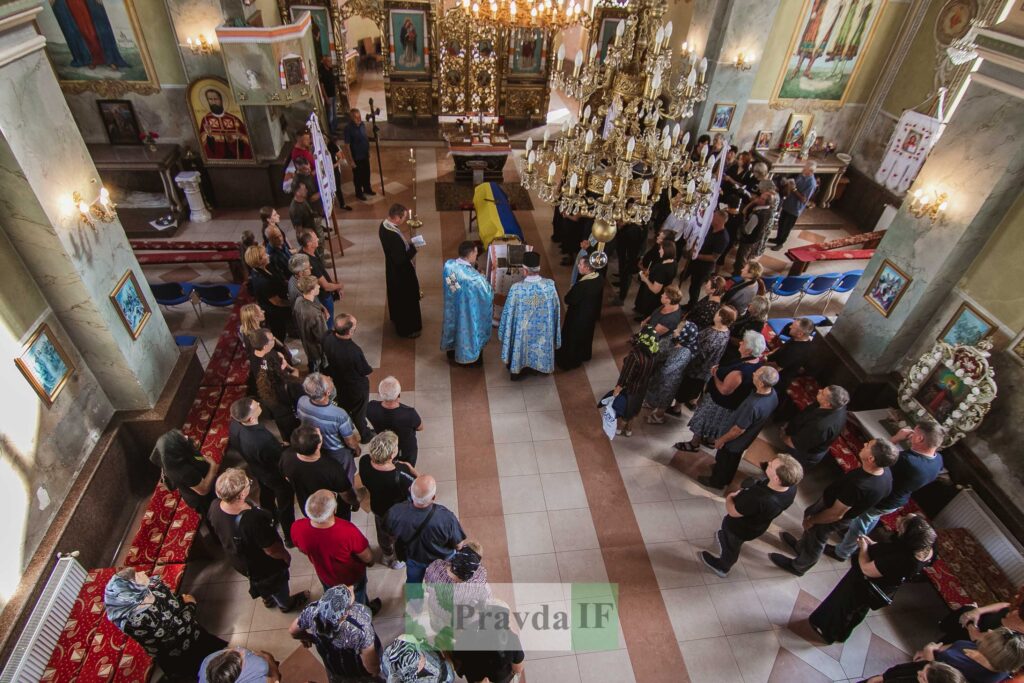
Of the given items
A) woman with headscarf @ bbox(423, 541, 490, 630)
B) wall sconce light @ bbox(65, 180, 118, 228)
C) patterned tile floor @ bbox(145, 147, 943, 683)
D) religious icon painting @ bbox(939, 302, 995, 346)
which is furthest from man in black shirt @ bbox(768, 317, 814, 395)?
wall sconce light @ bbox(65, 180, 118, 228)

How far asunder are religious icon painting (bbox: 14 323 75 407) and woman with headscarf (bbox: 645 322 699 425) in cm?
557

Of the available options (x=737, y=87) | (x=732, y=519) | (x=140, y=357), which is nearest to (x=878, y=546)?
Answer: (x=732, y=519)

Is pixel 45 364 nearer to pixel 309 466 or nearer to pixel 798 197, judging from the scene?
pixel 309 466

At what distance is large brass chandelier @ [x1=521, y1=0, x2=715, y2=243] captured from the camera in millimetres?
4195

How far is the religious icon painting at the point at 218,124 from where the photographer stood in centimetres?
909

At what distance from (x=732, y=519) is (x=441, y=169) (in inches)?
386

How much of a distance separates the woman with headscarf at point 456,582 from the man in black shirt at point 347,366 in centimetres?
239

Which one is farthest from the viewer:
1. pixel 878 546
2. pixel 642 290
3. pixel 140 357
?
pixel 642 290

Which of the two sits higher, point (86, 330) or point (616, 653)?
point (86, 330)

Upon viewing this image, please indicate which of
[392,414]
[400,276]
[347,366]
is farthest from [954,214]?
[347,366]

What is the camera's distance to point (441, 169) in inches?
477

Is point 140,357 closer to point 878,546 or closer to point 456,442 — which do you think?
point 456,442

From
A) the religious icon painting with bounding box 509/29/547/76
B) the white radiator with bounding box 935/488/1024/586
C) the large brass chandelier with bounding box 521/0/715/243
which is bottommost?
the white radiator with bounding box 935/488/1024/586

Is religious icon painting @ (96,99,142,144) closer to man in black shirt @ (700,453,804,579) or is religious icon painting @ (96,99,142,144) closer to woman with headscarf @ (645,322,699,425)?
woman with headscarf @ (645,322,699,425)
